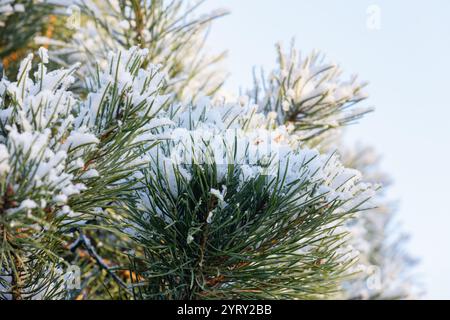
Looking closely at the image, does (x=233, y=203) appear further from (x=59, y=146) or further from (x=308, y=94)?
(x=308, y=94)

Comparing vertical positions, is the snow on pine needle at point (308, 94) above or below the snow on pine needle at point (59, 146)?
above

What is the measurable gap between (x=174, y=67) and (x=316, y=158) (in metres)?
0.78

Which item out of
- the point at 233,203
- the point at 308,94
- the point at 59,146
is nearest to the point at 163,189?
the point at 233,203

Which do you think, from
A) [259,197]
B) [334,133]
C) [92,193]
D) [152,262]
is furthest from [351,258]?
[334,133]

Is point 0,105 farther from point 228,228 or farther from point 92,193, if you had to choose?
point 228,228

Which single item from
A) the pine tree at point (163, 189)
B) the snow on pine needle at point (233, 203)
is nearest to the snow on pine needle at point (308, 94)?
the pine tree at point (163, 189)

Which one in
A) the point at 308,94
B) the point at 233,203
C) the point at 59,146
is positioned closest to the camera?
the point at 59,146

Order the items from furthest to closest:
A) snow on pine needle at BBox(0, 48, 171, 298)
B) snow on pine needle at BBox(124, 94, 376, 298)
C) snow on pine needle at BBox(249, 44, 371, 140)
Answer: snow on pine needle at BBox(249, 44, 371, 140) → snow on pine needle at BBox(124, 94, 376, 298) → snow on pine needle at BBox(0, 48, 171, 298)

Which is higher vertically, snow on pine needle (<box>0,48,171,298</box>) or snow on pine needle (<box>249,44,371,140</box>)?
snow on pine needle (<box>249,44,371,140</box>)

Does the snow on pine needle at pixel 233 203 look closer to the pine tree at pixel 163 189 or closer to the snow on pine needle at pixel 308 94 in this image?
the pine tree at pixel 163 189

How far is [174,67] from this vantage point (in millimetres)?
1777

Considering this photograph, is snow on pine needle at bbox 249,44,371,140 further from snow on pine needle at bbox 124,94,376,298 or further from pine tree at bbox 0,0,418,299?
snow on pine needle at bbox 124,94,376,298

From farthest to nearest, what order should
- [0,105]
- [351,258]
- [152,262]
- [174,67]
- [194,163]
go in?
[174,67] < [351,258] < [152,262] < [194,163] < [0,105]

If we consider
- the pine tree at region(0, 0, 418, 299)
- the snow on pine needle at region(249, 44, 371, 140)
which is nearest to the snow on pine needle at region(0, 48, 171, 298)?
the pine tree at region(0, 0, 418, 299)
